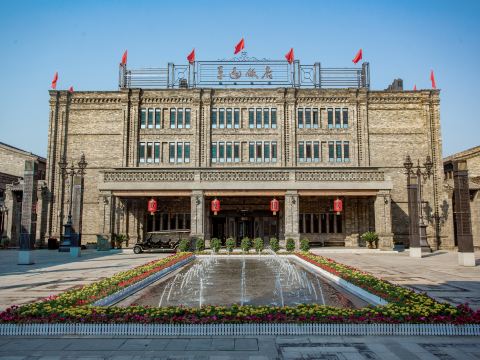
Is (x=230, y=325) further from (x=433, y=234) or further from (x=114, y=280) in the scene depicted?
(x=433, y=234)

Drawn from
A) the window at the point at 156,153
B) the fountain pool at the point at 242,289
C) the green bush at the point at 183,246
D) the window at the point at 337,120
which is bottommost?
the fountain pool at the point at 242,289

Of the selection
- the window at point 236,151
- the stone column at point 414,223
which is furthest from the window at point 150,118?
the stone column at point 414,223

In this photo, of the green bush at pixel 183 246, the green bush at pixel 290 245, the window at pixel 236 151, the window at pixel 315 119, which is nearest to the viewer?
the green bush at pixel 183 246

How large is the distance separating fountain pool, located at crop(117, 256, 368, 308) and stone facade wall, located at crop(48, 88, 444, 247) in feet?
61.3

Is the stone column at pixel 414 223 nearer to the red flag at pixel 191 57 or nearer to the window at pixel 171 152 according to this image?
the window at pixel 171 152

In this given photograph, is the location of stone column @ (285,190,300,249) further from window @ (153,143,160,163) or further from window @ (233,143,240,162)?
window @ (153,143,160,163)

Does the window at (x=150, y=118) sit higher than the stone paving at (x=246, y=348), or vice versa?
the window at (x=150, y=118)

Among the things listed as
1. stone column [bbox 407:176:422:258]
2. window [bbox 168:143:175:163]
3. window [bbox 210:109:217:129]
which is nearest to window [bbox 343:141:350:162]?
stone column [bbox 407:176:422:258]

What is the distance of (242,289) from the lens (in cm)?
1311

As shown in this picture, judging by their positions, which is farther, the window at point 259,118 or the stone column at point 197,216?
the window at point 259,118

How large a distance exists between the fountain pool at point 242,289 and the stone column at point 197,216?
10.7 metres

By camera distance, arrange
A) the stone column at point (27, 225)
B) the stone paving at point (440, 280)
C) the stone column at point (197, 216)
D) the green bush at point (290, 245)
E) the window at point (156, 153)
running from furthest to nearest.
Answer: the window at point (156, 153)
the stone column at point (197, 216)
the green bush at point (290, 245)
the stone column at point (27, 225)
the stone paving at point (440, 280)

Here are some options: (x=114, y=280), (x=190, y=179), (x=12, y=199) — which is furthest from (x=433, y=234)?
(x=12, y=199)

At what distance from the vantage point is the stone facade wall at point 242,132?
3534cm
